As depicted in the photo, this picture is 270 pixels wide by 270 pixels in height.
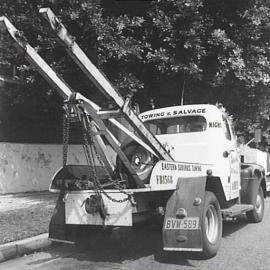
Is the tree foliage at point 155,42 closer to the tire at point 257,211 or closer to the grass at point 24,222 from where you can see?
the grass at point 24,222

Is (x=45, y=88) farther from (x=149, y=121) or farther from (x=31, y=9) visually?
(x=149, y=121)

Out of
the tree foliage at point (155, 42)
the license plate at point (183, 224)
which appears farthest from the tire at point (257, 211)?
the license plate at point (183, 224)

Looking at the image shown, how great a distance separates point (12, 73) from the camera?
14836 millimetres

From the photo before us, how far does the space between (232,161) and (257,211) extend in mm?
1667

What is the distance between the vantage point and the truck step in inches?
319

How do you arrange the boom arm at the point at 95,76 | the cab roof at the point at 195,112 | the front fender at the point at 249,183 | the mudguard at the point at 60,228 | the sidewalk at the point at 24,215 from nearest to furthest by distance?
1. the boom arm at the point at 95,76
2. the mudguard at the point at 60,228
3. the sidewalk at the point at 24,215
4. the cab roof at the point at 195,112
5. the front fender at the point at 249,183

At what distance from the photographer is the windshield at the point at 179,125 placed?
8859 mm

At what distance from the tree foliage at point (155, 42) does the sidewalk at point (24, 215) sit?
2.89 meters

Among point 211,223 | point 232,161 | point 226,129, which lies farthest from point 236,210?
point 226,129

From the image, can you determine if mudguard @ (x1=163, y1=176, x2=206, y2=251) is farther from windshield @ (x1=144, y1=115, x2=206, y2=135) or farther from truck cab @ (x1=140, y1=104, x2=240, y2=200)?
windshield @ (x1=144, y1=115, x2=206, y2=135)

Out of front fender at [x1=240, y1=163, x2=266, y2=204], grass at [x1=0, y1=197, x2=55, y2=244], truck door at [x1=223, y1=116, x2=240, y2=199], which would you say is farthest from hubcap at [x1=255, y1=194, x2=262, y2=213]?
grass at [x1=0, y1=197, x2=55, y2=244]

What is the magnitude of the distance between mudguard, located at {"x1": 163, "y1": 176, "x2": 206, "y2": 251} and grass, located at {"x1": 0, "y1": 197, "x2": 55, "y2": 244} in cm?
264

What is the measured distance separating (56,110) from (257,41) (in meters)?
6.59

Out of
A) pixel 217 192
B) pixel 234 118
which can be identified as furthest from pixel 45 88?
pixel 234 118
